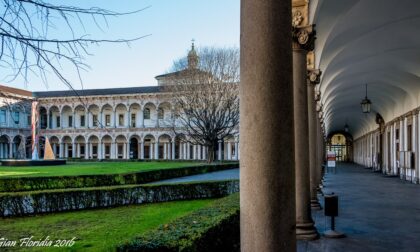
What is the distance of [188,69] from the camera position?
40.6 metres

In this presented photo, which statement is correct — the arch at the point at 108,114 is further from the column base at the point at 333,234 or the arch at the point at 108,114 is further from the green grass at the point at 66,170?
the column base at the point at 333,234

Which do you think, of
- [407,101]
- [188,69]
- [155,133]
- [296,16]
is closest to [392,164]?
[407,101]

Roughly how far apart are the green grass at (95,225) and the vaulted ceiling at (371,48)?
234 inches

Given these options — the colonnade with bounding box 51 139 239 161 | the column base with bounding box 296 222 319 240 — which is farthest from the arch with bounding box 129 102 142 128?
the column base with bounding box 296 222 319 240

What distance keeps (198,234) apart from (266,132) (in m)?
2.30

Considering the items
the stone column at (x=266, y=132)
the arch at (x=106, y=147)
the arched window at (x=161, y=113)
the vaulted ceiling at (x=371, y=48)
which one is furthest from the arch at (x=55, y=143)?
the stone column at (x=266, y=132)

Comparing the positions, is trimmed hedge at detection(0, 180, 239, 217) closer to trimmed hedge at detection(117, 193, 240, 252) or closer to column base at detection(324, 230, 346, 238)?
trimmed hedge at detection(117, 193, 240, 252)

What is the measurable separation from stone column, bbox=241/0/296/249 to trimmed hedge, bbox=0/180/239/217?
41.2ft

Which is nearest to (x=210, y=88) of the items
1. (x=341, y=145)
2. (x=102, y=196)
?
(x=102, y=196)

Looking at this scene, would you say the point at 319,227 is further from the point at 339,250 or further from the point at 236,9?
the point at 236,9

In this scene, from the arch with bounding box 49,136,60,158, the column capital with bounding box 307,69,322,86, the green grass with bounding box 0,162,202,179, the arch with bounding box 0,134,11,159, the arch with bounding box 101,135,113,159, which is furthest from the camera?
the arch with bounding box 49,136,60,158

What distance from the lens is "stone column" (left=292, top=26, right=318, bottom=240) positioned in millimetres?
7328

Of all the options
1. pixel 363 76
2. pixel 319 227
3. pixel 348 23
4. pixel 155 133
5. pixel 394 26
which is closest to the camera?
pixel 319 227

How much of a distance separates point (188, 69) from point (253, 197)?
126 ft
